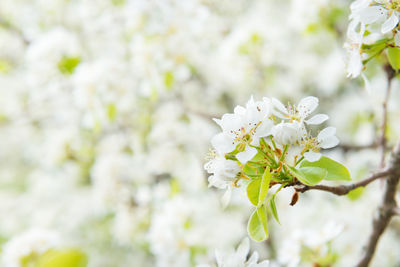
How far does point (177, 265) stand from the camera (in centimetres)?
116

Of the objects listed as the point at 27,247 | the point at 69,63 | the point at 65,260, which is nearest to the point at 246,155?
the point at 65,260

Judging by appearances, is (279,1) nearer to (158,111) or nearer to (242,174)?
(158,111)

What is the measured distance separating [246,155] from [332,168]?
0.37 ft

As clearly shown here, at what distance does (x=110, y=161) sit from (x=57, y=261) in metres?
1.11

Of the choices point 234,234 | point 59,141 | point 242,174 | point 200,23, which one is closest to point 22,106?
point 59,141

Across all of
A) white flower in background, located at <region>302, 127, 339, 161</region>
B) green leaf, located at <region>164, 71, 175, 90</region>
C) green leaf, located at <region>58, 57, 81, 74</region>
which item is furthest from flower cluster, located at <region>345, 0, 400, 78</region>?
green leaf, located at <region>58, 57, 81, 74</region>

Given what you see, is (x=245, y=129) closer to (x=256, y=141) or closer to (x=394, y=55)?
(x=256, y=141)

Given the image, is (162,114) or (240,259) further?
(162,114)

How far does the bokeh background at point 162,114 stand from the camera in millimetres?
1256

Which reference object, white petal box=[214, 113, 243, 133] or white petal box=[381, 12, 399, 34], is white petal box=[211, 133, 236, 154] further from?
white petal box=[381, 12, 399, 34]

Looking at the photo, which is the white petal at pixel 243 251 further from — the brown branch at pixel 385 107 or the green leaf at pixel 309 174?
the brown branch at pixel 385 107

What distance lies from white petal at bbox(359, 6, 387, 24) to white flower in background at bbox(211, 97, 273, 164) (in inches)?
6.5

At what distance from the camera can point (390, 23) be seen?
48cm

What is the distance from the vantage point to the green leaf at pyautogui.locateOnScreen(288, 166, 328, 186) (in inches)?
17.0
